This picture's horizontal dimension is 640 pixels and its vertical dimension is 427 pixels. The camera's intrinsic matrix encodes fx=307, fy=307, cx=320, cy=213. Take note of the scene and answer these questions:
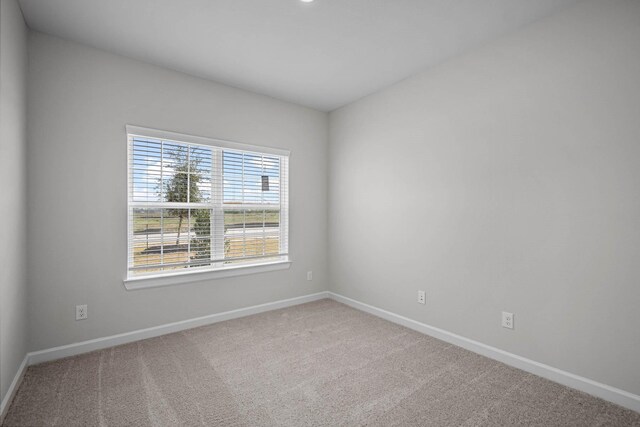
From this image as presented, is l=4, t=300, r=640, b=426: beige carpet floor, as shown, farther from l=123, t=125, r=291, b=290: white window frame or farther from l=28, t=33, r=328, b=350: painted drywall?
l=123, t=125, r=291, b=290: white window frame

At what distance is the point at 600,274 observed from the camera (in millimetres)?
1994

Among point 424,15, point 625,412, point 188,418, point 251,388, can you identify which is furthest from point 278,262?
point 625,412

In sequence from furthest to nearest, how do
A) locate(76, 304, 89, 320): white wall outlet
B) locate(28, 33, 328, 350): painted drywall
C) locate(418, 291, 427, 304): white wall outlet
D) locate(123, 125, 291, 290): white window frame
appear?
1. locate(418, 291, 427, 304): white wall outlet
2. locate(123, 125, 291, 290): white window frame
3. locate(76, 304, 89, 320): white wall outlet
4. locate(28, 33, 328, 350): painted drywall

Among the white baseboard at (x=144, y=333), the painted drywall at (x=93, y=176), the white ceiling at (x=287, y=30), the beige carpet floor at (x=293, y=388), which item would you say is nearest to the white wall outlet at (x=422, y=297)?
the beige carpet floor at (x=293, y=388)

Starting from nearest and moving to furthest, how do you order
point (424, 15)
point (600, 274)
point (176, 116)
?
point (600, 274) → point (424, 15) → point (176, 116)

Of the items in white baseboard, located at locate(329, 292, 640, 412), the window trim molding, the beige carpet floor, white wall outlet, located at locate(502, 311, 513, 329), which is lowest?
the beige carpet floor

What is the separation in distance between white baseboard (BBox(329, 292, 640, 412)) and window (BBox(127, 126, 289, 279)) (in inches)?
69.9

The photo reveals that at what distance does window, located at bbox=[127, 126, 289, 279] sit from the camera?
2.88m

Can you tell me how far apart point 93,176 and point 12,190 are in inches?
26.1

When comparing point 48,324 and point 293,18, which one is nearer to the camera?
point 293,18

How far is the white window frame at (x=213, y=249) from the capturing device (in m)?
2.80

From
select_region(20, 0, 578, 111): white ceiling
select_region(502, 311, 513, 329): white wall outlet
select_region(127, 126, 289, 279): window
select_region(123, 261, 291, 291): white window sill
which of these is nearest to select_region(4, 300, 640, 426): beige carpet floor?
select_region(502, 311, 513, 329): white wall outlet

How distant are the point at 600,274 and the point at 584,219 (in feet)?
1.20

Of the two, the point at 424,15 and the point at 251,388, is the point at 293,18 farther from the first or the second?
the point at 251,388
